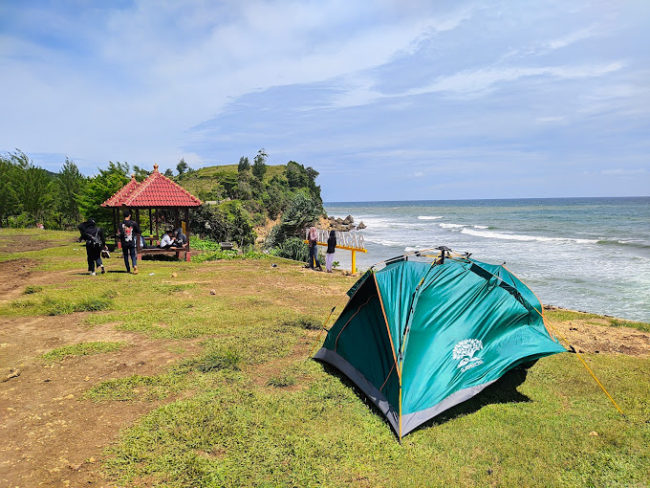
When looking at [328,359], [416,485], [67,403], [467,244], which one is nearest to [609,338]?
[328,359]

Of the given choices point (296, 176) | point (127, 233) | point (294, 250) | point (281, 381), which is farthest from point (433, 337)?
point (296, 176)

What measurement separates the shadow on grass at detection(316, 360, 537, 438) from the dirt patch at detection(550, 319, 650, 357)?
5.58ft

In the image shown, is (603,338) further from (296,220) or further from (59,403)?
(296,220)

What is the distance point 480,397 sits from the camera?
5.99 meters

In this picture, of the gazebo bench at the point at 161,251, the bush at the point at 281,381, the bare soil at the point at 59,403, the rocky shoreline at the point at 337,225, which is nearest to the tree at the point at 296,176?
the rocky shoreline at the point at 337,225

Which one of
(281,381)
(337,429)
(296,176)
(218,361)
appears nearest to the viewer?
(337,429)

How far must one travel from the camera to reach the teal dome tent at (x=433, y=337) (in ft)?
17.6

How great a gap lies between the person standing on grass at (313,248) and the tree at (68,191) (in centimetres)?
3658

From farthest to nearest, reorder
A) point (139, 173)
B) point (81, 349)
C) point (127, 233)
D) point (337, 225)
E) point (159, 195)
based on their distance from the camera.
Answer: point (337, 225) < point (139, 173) < point (159, 195) < point (127, 233) < point (81, 349)

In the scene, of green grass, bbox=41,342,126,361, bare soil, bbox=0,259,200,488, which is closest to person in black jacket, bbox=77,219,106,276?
bare soil, bbox=0,259,200,488

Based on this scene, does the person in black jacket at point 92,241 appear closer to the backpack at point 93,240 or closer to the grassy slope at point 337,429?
the backpack at point 93,240

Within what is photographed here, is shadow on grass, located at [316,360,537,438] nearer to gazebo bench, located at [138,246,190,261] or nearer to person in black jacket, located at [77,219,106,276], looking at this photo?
person in black jacket, located at [77,219,106,276]

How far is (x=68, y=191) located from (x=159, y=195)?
33115mm

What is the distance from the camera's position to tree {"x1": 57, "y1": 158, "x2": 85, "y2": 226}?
44.5 m
